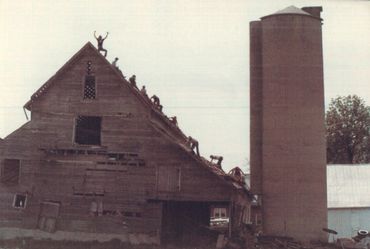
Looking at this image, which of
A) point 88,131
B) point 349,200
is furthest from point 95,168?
point 349,200

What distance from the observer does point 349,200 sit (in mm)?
40531

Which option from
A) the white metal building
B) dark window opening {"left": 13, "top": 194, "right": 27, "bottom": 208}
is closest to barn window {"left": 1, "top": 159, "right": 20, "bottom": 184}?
dark window opening {"left": 13, "top": 194, "right": 27, "bottom": 208}

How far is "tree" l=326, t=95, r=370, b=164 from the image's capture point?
63.1 metres

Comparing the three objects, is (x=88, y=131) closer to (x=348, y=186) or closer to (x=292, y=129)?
(x=292, y=129)

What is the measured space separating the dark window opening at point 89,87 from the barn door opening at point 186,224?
6.42 metres

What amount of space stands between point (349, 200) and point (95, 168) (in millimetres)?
20905

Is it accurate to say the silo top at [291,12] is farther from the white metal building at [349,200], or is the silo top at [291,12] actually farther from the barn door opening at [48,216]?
the barn door opening at [48,216]

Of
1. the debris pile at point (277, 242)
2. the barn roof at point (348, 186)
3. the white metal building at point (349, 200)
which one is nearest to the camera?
the debris pile at point (277, 242)

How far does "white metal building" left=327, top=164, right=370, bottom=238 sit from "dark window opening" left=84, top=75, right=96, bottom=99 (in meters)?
19.7

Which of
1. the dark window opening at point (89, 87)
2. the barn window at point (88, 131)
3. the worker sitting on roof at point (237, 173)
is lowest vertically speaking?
the worker sitting on roof at point (237, 173)

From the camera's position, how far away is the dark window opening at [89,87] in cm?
2812

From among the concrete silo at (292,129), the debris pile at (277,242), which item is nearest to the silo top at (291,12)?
the concrete silo at (292,129)

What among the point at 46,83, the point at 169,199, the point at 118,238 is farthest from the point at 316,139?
the point at 46,83

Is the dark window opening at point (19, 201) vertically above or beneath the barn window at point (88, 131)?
beneath
